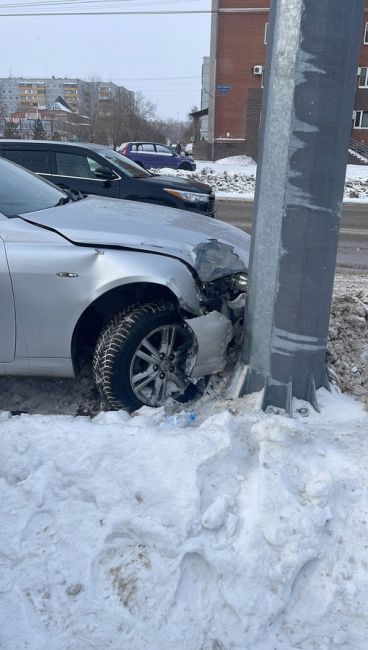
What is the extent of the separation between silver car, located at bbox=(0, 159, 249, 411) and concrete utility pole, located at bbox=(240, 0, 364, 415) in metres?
0.39

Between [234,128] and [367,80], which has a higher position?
[367,80]

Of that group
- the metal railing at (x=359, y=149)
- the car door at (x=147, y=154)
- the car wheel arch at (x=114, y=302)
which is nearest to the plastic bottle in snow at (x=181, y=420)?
the car wheel arch at (x=114, y=302)

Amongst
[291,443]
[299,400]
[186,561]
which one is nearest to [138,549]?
[186,561]

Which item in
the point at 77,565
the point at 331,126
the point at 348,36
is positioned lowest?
the point at 77,565

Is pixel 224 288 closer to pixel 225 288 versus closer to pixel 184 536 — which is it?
pixel 225 288

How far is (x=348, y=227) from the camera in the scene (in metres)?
11.9

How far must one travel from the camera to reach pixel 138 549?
211 centimetres

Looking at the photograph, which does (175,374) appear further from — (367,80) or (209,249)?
(367,80)

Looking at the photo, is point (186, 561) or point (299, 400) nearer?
point (186, 561)

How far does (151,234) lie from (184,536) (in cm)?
205

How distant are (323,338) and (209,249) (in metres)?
1.00

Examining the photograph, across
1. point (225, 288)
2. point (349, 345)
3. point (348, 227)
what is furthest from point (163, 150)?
point (225, 288)

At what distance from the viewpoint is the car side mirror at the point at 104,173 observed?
8758 millimetres

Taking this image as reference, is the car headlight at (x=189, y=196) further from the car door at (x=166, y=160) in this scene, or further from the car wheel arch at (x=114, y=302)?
the car door at (x=166, y=160)
